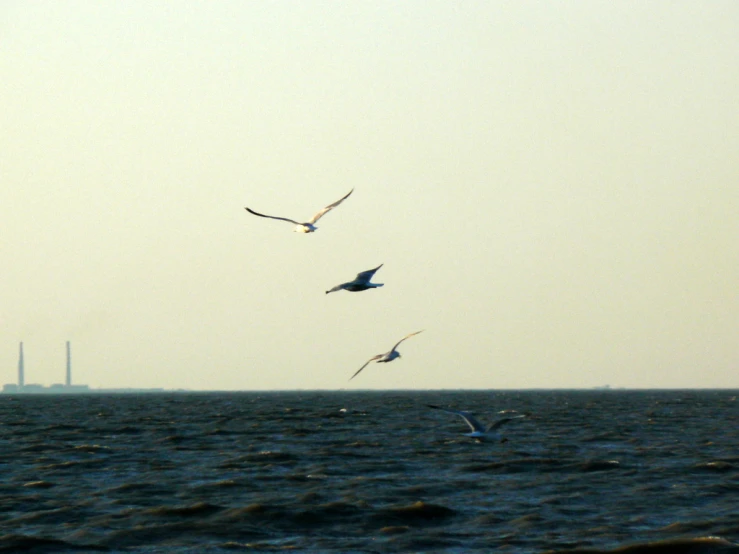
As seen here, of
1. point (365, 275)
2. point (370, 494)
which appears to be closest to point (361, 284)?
point (365, 275)

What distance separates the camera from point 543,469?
1590 inches

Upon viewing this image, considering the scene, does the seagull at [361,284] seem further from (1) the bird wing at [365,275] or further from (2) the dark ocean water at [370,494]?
(2) the dark ocean water at [370,494]

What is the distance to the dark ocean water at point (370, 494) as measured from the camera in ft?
87.3

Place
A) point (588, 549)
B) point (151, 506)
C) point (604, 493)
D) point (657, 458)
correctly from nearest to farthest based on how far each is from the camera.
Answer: point (588, 549)
point (151, 506)
point (604, 493)
point (657, 458)

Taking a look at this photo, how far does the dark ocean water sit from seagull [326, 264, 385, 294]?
5.99m

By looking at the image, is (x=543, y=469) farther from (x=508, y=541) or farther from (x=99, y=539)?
(x=99, y=539)

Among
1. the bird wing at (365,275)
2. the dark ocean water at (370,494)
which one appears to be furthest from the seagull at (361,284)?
the dark ocean water at (370,494)

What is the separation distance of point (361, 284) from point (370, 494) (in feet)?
20.6

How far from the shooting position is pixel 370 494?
33.8 m

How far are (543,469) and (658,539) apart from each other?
46.3 ft

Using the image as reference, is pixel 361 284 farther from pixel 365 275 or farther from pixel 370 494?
pixel 370 494

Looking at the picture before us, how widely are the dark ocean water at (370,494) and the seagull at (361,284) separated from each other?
5991 millimetres

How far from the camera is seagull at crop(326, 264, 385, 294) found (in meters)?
32.4

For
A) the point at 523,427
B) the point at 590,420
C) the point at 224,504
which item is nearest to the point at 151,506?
the point at 224,504
